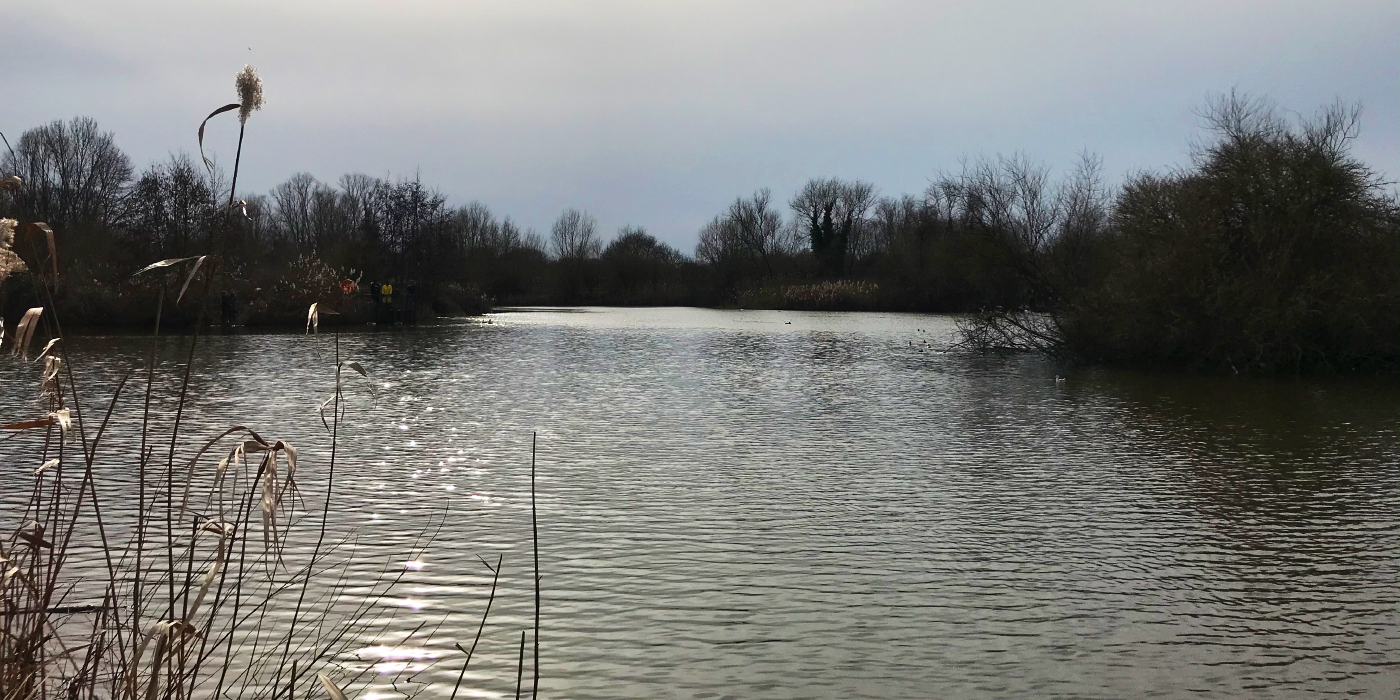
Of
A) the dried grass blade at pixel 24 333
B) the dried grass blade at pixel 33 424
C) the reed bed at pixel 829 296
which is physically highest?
the reed bed at pixel 829 296

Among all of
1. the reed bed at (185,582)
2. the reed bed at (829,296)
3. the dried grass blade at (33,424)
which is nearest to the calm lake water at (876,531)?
the reed bed at (185,582)

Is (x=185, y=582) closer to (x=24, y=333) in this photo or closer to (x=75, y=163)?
(x=24, y=333)

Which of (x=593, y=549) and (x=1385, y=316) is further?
(x=1385, y=316)

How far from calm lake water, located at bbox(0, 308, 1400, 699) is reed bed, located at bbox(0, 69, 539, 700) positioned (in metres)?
0.31

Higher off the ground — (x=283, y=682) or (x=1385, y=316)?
(x=1385, y=316)

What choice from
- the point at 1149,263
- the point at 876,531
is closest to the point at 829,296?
the point at 1149,263

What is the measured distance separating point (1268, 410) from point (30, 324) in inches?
544

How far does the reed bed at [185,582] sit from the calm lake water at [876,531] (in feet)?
1.01

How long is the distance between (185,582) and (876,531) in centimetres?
453

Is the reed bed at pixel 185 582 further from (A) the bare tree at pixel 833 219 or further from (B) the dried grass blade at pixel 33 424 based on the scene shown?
(A) the bare tree at pixel 833 219

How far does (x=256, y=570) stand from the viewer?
5.36 meters

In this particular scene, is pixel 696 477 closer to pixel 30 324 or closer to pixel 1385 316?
pixel 30 324

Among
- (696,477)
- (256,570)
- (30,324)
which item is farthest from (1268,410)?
(30,324)

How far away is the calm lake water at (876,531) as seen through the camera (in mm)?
4355
